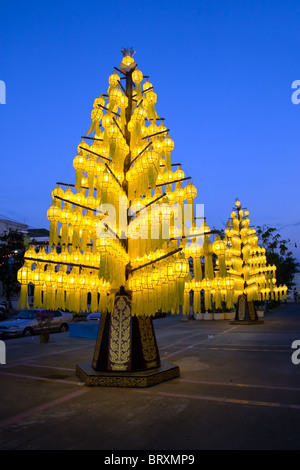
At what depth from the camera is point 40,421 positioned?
16.2 feet

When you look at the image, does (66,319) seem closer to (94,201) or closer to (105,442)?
(94,201)

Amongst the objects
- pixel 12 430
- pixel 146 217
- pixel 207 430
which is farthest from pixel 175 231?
pixel 12 430

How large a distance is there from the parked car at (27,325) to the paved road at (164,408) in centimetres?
603

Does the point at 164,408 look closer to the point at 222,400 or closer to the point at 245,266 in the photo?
the point at 222,400

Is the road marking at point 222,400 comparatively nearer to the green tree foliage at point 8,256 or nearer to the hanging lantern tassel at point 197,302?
the hanging lantern tassel at point 197,302

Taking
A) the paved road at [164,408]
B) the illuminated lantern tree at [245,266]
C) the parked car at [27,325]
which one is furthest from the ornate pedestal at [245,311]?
the paved road at [164,408]

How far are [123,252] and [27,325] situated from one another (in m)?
11.4

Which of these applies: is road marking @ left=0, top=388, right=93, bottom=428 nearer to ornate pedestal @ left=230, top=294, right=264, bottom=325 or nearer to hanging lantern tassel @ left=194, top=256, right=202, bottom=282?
hanging lantern tassel @ left=194, top=256, right=202, bottom=282

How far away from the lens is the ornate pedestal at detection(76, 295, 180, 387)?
688 cm

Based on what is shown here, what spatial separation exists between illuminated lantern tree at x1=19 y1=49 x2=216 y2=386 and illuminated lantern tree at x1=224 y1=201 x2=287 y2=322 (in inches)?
551

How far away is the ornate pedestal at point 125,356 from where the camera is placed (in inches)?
271

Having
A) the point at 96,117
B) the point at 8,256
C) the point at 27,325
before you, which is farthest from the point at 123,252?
the point at 8,256

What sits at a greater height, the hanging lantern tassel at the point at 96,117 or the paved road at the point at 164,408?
the hanging lantern tassel at the point at 96,117
